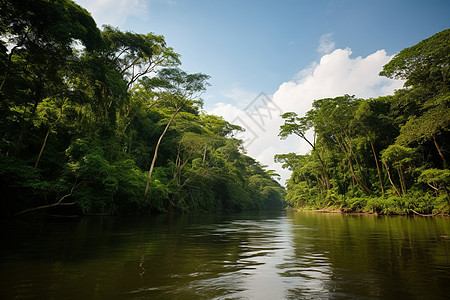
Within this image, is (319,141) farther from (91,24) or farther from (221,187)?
(91,24)

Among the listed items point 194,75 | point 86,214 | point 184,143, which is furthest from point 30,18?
point 184,143

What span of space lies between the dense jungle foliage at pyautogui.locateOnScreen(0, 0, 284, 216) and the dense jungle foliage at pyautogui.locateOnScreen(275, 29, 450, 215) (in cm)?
1402

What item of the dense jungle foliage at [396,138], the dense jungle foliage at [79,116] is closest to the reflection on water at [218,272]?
the dense jungle foliage at [79,116]

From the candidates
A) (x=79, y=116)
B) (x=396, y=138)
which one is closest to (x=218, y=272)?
(x=79, y=116)

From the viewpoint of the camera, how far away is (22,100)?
1123 centimetres

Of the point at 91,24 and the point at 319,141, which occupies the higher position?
the point at 91,24

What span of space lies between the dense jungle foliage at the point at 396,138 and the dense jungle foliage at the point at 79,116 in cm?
1402

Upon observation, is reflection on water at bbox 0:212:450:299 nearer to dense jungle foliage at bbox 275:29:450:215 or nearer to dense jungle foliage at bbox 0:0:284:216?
dense jungle foliage at bbox 0:0:284:216

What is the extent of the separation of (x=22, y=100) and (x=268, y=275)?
1319 cm

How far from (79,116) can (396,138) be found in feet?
75.0

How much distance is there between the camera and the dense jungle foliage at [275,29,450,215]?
660 inches

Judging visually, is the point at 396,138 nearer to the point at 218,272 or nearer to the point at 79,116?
the point at 218,272

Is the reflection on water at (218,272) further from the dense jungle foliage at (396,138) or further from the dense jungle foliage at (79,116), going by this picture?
the dense jungle foliage at (396,138)

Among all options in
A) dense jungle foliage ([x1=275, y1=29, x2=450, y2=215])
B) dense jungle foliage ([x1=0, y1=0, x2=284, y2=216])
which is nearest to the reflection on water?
dense jungle foliage ([x1=0, y1=0, x2=284, y2=216])
